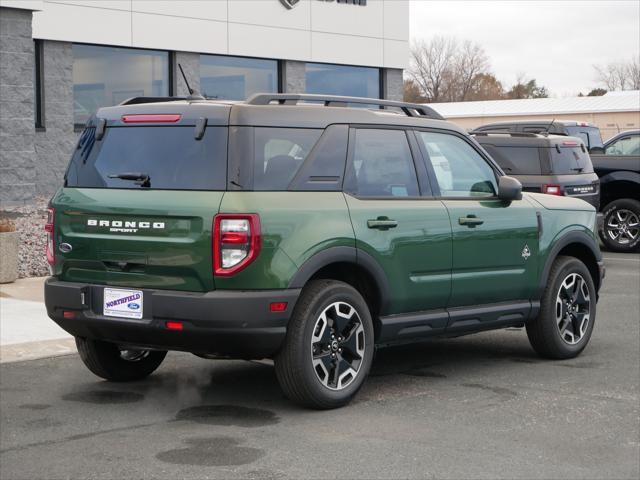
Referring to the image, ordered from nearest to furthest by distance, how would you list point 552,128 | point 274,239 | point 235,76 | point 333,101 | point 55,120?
point 274,239, point 333,101, point 552,128, point 55,120, point 235,76

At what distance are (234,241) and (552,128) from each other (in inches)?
620

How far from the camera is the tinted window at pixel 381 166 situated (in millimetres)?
7602

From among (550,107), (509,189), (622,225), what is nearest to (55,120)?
(622,225)

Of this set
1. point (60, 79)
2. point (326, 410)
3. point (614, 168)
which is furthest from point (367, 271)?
point (60, 79)

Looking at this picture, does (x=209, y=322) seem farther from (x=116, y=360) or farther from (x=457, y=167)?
(x=457, y=167)

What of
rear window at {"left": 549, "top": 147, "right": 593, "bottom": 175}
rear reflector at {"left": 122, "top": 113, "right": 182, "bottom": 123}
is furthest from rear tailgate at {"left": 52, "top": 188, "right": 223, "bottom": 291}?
rear window at {"left": 549, "top": 147, "right": 593, "bottom": 175}

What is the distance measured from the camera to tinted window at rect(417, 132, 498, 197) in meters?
8.24

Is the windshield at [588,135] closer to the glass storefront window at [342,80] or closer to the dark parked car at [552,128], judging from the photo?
the dark parked car at [552,128]

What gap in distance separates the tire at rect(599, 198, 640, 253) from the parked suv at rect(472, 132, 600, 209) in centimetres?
204

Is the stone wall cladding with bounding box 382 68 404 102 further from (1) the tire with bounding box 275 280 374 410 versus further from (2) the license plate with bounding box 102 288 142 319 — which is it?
(2) the license plate with bounding box 102 288 142 319

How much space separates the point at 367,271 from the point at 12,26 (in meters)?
12.4

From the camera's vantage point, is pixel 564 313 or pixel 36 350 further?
pixel 36 350

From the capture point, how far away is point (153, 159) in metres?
7.17

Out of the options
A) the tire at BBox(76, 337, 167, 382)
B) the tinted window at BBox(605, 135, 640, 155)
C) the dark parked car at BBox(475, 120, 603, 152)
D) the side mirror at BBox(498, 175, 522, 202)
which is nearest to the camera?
the tire at BBox(76, 337, 167, 382)
